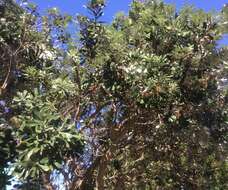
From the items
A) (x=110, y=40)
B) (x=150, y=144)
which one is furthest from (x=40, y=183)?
(x=110, y=40)

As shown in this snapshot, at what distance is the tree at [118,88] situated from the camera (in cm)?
966

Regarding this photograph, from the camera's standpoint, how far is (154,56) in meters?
9.91

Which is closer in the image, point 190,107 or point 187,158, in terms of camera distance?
point 190,107

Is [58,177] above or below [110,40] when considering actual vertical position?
below

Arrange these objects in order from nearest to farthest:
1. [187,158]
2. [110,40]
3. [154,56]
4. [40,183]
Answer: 1. [154,56]
2. [110,40]
3. [40,183]
4. [187,158]

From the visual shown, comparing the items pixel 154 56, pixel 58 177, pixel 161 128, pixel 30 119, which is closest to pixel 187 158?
pixel 161 128

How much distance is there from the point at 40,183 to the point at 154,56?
389cm

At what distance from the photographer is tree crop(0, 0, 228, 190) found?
31.7 ft

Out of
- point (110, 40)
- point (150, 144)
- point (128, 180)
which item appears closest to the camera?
point (110, 40)

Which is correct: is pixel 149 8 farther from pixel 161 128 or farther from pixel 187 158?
pixel 187 158

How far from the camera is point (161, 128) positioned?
11.1 metres

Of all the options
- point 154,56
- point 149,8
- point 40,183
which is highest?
point 149,8

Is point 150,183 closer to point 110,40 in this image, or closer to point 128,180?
point 128,180

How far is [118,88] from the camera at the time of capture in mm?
10336
